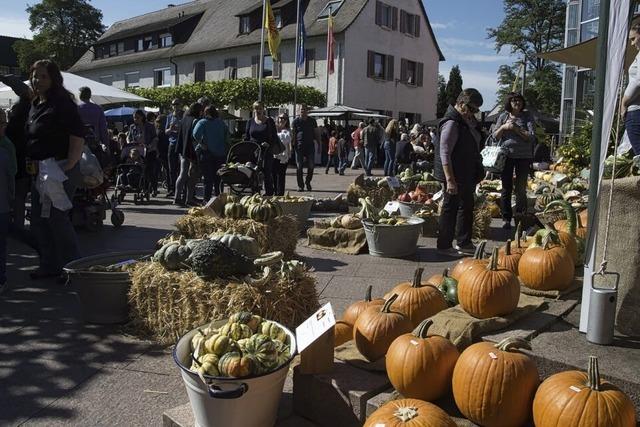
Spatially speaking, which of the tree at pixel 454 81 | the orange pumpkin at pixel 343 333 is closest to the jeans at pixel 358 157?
the orange pumpkin at pixel 343 333

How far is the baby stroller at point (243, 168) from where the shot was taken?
9477mm

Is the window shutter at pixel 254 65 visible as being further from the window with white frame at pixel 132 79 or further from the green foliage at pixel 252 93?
the window with white frame at pixel 132 79

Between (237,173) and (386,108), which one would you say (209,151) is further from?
(386,108)

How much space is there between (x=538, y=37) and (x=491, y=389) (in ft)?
193

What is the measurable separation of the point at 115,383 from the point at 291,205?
16.5 ft

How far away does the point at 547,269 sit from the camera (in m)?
3.66

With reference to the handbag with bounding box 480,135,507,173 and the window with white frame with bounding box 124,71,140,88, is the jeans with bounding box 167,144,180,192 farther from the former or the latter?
the window with white frame with bounding box 124,71,140,88

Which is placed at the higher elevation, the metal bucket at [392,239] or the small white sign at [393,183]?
the small white sign at [393,183]

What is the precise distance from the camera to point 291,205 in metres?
8.31

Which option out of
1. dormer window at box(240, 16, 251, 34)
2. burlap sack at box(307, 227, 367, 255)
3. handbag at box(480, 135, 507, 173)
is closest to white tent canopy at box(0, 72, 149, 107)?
burlap sack at box(307, 227, 367, 255)

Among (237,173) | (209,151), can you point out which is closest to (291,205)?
Result: (237,173)

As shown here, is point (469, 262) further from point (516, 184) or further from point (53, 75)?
point (516, 184)

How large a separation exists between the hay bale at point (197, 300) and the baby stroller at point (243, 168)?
5.24 metres

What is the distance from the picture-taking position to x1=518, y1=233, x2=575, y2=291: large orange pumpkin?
3.65m
